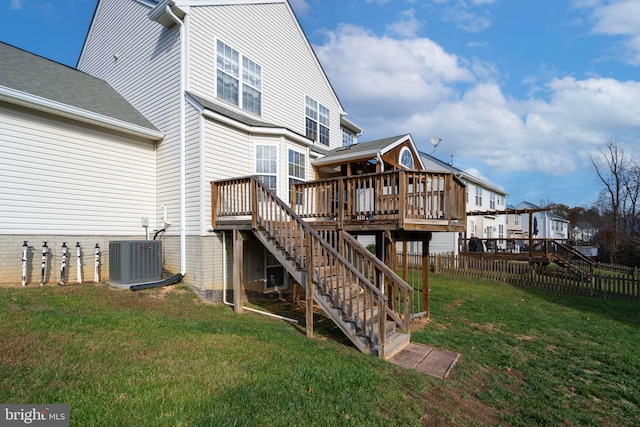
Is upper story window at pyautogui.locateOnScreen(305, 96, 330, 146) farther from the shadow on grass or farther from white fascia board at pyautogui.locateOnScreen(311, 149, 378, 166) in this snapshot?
the shadow on grass

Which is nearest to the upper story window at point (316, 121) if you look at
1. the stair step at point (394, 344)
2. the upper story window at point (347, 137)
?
the upper story window at point (347, 137)

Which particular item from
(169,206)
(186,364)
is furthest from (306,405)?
(169,206)

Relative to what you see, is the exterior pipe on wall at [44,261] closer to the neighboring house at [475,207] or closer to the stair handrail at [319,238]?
the stair handrail at [319,238]

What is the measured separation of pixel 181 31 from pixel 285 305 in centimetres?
803

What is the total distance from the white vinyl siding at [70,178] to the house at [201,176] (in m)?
0.03

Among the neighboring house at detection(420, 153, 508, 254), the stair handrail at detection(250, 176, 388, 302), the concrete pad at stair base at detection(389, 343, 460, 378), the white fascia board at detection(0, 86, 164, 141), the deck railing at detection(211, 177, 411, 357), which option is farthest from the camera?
the neighboring house at detection(420, 153, 508, 254)

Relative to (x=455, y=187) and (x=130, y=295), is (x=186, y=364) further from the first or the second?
(x=455, y=187)

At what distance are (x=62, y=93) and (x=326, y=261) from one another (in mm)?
8028

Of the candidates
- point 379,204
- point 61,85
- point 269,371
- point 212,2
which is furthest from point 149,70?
point 269,371

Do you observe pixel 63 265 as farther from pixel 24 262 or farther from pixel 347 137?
pixel 347 137

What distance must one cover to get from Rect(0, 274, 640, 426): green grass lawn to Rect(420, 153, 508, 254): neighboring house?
14639 mm

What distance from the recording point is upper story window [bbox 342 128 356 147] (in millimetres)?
16891

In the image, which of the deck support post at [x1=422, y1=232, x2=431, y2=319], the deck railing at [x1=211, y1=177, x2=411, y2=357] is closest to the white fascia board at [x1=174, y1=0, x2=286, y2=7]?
the deck railing at [x1=211, y1=177, x2=411, y2=357]

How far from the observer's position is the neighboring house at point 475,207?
21.7 meters
